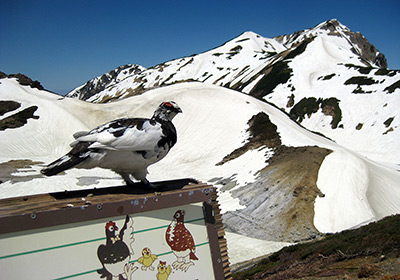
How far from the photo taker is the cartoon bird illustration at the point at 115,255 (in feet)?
13.9

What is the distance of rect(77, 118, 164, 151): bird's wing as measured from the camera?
16.9 ft

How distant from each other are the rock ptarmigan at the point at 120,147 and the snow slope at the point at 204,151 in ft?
45.9

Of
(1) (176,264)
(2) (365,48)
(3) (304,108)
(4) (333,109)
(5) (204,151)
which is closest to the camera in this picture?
(1) (176,264)

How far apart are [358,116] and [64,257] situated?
49534mm

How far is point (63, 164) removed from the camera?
5105 mm

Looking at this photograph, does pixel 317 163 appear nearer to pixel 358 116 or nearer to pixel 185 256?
pixel 185 256

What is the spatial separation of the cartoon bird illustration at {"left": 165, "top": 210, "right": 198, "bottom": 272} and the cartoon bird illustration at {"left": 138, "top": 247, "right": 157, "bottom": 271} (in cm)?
32

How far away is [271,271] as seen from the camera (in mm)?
9984

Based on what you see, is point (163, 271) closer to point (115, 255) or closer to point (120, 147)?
point (115, 255)

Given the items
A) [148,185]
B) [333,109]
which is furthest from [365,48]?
[148,185]

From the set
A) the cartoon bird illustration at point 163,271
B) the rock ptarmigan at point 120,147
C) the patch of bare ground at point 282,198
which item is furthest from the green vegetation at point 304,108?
the cartoon bird illustration at point 163,271

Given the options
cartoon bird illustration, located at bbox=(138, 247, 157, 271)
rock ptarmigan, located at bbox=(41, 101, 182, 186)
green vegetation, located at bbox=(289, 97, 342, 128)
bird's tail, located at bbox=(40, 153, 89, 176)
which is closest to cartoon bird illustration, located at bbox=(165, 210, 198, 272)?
cartoon bird illustration, located at bbox=(138, 247, 157, 271)

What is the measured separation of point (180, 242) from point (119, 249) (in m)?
0.94

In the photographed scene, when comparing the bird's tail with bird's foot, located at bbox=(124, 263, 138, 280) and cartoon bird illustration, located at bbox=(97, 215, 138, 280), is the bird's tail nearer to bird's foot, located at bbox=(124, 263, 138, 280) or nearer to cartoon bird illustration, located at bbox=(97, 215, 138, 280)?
cartoon bird illustration, located at bbox=(97, 215, 138, 280)
